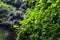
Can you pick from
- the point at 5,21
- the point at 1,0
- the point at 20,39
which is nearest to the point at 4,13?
the point at 5,21

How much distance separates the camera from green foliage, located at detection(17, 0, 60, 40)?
3.20 meters

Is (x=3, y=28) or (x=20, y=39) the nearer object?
(x=20, y=39)

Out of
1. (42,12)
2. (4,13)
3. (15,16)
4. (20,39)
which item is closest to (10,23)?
(15,16)

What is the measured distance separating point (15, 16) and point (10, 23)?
31 cm

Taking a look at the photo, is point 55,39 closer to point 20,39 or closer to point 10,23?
point 20,39

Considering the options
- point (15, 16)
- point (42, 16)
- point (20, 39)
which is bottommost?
point (15, 16)

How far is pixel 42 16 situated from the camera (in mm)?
3469

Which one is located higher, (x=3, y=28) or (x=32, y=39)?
(x=32, y=39)

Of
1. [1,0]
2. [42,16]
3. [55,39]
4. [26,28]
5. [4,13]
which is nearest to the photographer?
[55,39]

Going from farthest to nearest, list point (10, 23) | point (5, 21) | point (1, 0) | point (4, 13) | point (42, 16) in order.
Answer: point (1, 0)
point (4, 13)
point (5, 21)
point (10, 23)
point (42, 16)

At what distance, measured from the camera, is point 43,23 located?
338 centimetres

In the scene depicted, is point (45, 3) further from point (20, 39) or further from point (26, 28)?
point (20, 39)

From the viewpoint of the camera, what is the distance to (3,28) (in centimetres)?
736

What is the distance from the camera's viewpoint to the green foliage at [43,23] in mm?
3201
